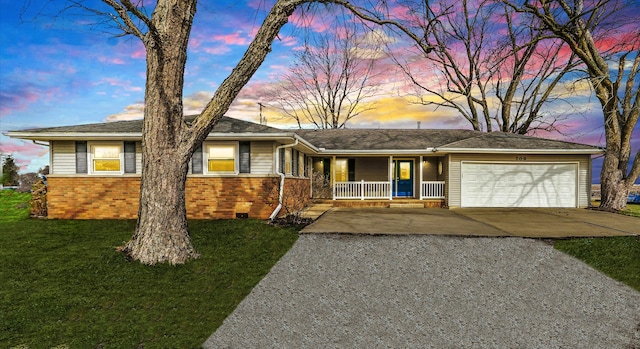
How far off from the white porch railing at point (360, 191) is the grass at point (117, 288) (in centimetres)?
850

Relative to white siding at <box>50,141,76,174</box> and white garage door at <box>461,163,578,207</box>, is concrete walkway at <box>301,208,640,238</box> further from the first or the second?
white siding at <box>50,141,76,174</box>

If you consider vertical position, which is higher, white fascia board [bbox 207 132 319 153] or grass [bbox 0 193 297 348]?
white fascia board [bbox 207 132 319 153]

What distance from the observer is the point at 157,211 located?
7.43 meters

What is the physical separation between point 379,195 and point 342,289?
40.8ft

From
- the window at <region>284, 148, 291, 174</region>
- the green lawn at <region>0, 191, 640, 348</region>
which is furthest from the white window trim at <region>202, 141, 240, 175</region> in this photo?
the green lawn at <region>0, 191, 640, 348</region>

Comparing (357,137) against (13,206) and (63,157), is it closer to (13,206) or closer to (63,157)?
(63,157)

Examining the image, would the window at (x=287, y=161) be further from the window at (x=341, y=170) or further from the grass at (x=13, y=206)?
the grass at (x=13, y=206)

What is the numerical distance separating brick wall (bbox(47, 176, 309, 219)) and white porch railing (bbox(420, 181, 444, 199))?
6.98 meters

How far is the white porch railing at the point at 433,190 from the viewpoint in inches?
691

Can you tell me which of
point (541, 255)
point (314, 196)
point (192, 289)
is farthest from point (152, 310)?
point (314, 196)

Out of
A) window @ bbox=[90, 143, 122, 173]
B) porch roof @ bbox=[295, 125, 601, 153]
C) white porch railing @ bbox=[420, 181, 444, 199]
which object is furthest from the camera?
white porch railing @ bbox=[420, 181, 444, 199]

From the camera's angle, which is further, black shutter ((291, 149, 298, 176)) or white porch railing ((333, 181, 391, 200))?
white porch railing ((333, 181, 391, 200))

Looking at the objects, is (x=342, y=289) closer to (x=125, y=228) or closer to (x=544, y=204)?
(x=125, y=228)

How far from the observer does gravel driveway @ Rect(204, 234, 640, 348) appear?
15.7 feet
